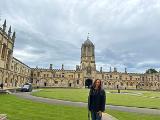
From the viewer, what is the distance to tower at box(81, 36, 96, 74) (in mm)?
119000

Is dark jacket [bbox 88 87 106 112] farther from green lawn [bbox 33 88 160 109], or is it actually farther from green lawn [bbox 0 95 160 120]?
green lawn [bbox 33 88 160 109]

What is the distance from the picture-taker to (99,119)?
10000mm

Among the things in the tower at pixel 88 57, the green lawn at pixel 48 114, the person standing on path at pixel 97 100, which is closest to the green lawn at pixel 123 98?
the green lawn at pixel 48 114

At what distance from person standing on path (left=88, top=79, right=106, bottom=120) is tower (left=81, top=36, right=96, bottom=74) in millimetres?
108379

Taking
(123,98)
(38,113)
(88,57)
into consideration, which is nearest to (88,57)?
(88,57)

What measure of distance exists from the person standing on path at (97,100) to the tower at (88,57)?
10838 cm

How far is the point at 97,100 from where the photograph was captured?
32.6 feet

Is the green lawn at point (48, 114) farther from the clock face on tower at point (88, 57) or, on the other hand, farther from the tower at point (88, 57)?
the clock face on tower at point (88, 57)

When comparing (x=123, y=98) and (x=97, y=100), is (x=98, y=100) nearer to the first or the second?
(x=97, y=100)

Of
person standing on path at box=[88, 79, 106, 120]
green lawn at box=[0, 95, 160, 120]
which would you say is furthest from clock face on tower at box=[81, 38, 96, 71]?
person standing on path at box=[88, 79, 106, 120]

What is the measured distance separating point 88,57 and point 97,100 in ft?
359

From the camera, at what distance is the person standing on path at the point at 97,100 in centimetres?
992

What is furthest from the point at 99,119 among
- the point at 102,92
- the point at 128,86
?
the point at 128,86

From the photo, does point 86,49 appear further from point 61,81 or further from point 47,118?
point 47,118
